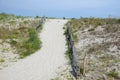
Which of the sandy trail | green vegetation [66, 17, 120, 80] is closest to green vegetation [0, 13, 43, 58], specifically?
the sandy trail

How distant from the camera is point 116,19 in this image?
41.0m

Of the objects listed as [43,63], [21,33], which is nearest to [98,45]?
[43,63]

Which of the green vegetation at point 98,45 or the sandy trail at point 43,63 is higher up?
the green vegetation at point 98,45

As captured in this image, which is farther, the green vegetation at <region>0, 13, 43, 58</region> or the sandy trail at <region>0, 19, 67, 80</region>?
the green vegetation at <region>0, 13, 43, 58</region>

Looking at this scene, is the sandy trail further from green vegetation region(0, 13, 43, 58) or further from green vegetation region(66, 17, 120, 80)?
green vegetation region(66, 17, 120, 80)

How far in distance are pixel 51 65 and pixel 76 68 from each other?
3936 millimetres

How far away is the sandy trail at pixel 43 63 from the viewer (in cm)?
2458

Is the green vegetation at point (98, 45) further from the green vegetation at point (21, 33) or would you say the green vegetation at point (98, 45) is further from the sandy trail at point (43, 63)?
the green vegetation at point (21, 33)

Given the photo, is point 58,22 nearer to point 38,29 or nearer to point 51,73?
point 38,29

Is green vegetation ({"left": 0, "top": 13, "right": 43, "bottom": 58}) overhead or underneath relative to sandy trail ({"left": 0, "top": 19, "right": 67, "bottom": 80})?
overhead

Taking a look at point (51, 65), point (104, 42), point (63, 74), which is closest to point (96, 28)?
point (104, 42)

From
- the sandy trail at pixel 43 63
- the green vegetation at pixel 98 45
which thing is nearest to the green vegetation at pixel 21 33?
the sandy trail at pixel 43 63

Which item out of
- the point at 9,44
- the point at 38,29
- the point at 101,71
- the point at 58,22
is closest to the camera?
the point at 101,71

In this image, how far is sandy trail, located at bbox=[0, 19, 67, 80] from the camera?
24578 mm
